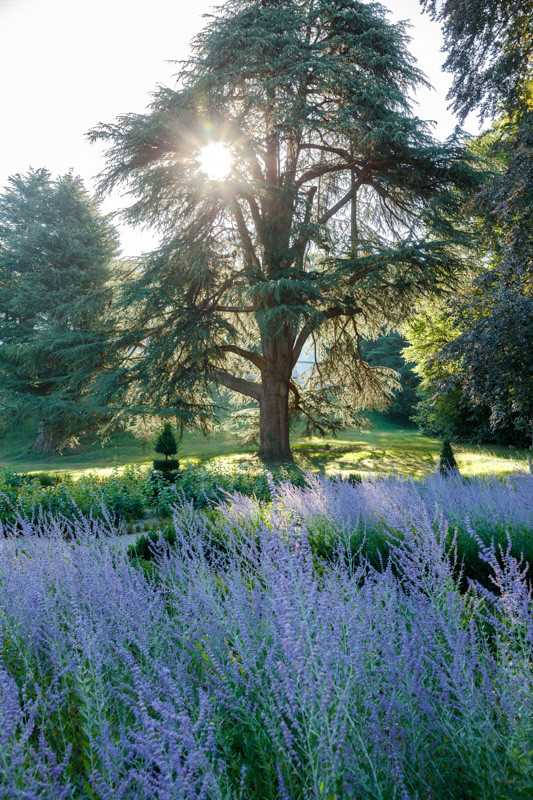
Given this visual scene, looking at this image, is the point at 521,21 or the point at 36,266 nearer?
the point at 521,21

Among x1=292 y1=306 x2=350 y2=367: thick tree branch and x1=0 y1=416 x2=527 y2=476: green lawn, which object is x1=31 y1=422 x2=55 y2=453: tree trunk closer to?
x1=0 y1=416 x2=527 y2=476: green lawn

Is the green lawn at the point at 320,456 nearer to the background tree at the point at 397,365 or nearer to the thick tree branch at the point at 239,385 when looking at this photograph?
the thick tree branch at the point at 239,385

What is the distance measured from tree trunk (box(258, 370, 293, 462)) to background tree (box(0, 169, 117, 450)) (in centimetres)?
902

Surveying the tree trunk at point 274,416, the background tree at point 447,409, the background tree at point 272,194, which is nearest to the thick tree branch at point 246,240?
the background tree at point 272,194

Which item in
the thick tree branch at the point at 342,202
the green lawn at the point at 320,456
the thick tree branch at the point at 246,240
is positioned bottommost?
the green lawn at the point at 320,456

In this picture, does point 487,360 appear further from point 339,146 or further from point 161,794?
point 339,146

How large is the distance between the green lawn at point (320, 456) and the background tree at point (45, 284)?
1.75 metres

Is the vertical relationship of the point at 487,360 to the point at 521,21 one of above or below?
below

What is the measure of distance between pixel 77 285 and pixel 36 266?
2.55 m

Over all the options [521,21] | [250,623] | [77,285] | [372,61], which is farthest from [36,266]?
[250,623]

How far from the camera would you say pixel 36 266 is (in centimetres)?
2417

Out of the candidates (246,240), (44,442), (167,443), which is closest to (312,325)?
(246,240)

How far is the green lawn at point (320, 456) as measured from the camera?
13.6 m

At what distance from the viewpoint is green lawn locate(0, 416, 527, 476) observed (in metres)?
13.6
